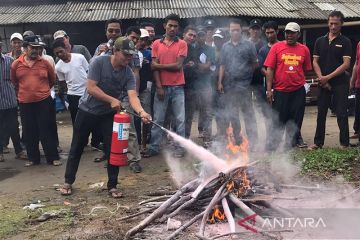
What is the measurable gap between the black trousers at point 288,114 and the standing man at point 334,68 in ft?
1.27

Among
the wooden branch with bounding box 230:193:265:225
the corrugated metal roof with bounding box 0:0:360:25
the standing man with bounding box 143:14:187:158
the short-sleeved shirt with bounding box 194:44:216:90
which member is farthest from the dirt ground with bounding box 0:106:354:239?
the corrugated metal roof with bounding box 0:0:360:25

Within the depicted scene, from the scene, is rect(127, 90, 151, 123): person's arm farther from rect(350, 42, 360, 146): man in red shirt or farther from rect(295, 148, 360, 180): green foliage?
rect(350, 42, 360, 146): man in red shirt

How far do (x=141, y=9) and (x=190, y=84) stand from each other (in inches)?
227

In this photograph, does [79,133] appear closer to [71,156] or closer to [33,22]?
[71,156]

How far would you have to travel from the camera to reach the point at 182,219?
184 inches

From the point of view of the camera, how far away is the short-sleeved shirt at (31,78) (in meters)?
7.36

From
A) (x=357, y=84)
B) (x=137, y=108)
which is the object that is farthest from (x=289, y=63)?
(x=137, y=108)

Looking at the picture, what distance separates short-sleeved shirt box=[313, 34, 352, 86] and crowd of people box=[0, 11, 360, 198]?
17 mm

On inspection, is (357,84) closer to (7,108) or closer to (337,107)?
(337,107)

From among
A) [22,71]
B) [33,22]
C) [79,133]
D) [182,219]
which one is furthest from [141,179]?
[33,22]

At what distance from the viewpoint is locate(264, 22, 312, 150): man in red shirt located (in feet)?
24.3

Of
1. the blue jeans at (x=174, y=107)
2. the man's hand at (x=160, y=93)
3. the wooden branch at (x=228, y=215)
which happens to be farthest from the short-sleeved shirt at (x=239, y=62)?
the wooden branch at (x=228, y=215)

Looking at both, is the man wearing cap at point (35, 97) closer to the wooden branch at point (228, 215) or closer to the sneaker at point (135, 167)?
the sneaker at point (135, 167)

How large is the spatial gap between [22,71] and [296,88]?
477 centimetres
